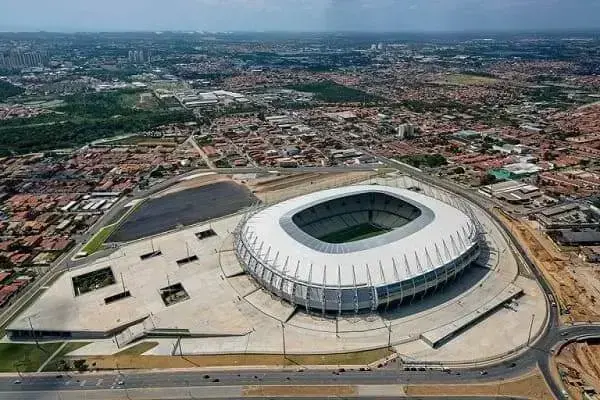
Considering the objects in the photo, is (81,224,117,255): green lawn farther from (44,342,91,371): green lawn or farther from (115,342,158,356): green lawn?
(115,342,158,356): green lawn

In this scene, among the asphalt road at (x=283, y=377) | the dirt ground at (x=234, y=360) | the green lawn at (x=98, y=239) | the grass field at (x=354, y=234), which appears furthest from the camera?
the green lawn at (x=98, y=239)

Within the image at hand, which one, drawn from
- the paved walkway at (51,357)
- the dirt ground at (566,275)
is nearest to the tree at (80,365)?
the paved walkway at (51,357)

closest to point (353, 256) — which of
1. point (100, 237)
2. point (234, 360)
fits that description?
point (234, 360)

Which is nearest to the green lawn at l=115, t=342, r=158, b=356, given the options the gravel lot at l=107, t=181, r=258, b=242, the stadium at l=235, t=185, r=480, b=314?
the stadium at l=235, t=185, r=480, b=314

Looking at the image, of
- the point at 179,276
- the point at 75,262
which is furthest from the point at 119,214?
the point at 179,276

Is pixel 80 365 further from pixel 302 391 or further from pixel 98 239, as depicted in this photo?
pixel 98 239

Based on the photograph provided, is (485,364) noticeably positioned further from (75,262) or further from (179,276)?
(75,262)

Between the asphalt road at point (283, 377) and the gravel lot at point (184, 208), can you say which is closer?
the asphalt road at point (283, 377)

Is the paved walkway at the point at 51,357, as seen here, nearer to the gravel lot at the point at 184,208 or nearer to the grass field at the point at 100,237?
the grass field at the point at 100,237
